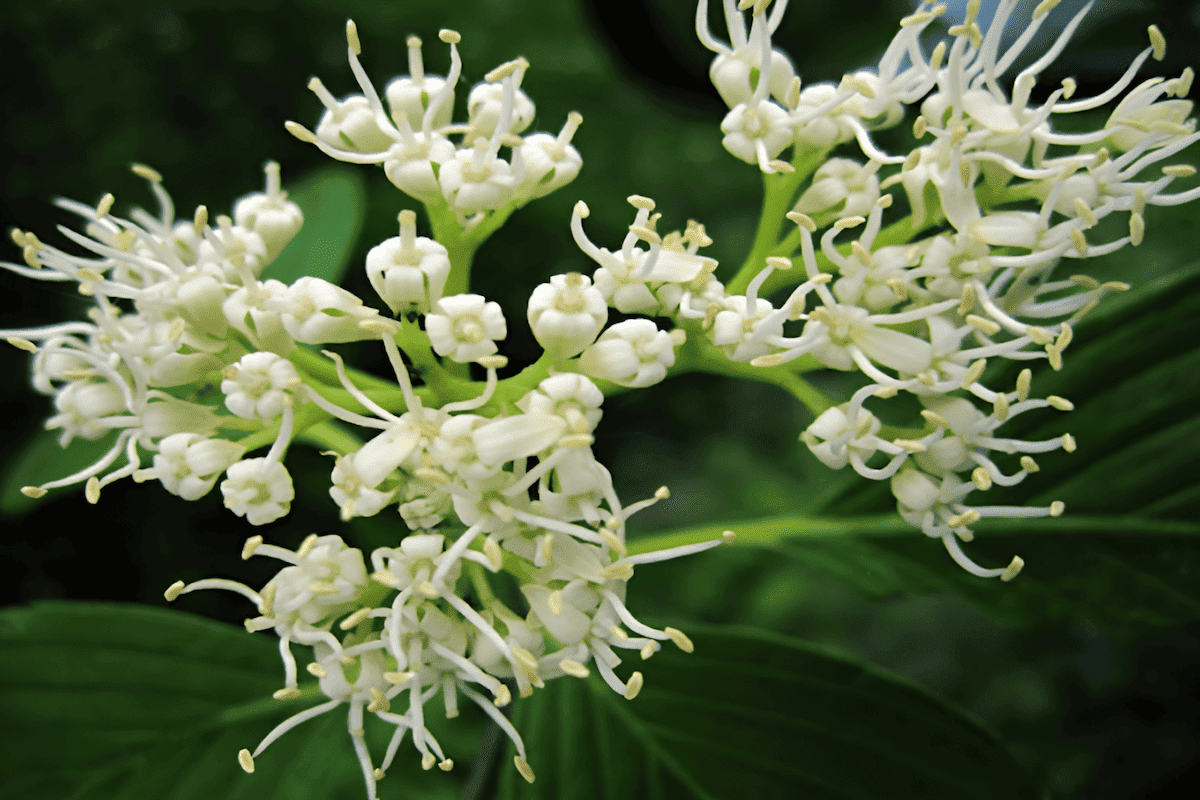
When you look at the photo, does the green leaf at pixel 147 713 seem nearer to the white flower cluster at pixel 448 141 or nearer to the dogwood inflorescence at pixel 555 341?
the dogwood inflorescence at pixel 555 341

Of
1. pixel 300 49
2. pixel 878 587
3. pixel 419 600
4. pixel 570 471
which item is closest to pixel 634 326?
pixel 570 471

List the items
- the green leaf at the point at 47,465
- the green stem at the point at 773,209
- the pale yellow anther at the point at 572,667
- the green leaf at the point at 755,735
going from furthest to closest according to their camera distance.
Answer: the green leaf at the point at 47,465 → the green leaf at the point at 755,735 → the green stem at the point at 773,209 → the pale yellow anther at the point at 572,667

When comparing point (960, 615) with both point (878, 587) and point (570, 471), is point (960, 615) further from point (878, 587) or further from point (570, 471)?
point (570, 471)

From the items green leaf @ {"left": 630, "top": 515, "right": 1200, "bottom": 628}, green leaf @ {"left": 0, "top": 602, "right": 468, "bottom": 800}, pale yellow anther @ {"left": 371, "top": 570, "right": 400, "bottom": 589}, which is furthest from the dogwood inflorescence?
green leaf @ {"left": 0, "top": 602, "right": 468, "bottom": 800}

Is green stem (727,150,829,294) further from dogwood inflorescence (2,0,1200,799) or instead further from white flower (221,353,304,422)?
white flower (221,353,304,422)

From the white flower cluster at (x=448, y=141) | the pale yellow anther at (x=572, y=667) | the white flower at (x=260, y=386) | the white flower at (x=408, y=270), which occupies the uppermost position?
the white flower cluster at (x=448, y=141)

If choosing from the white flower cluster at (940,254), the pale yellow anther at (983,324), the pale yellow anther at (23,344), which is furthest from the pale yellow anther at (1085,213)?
the pale yellow anther at (23,344)
